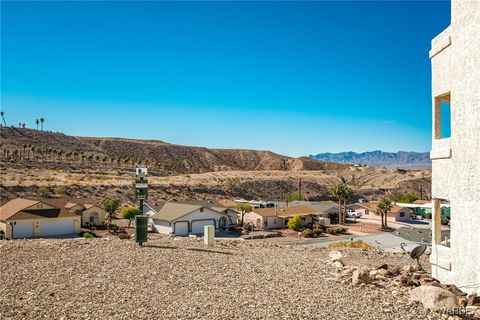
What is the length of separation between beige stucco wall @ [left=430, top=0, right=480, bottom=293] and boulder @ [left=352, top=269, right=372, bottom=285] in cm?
210

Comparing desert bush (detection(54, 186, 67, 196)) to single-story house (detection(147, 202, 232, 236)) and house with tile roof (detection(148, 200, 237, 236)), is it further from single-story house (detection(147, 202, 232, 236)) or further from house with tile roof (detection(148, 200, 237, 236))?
single-story house (detection(147, 202, 232, 236))

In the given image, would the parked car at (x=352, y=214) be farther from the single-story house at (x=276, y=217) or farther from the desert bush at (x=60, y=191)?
the desert bush at (x=60, y=191)

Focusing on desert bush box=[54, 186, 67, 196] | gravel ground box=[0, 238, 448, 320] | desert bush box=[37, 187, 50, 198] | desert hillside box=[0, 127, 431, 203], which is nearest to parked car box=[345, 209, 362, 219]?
desert hillside box=[0, 127, 431, 203]

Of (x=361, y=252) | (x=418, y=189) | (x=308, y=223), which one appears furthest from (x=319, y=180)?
(x=361, y=252)

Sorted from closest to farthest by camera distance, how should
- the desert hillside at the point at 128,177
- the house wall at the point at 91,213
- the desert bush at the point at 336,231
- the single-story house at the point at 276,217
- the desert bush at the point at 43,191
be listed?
the house wall at the point at 91,213 < the desert bush at the point at 336,231 < the single-story house at the point at 276,217 < the desert bush at the point at 43,191 < the desert hillside at the point at 128,177

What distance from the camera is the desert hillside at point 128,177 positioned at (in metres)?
74.4

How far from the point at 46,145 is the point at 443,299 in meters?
135

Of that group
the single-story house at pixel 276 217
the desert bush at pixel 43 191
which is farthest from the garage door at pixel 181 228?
the desert bush at pixel 43 191

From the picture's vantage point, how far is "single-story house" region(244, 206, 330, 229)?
187 feet

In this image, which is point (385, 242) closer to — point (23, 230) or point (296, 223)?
point (296, 223)

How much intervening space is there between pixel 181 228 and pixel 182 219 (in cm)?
98

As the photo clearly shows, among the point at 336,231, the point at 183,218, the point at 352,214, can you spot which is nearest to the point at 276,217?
the point at 336,231

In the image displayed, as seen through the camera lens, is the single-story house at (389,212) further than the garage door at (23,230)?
Yes

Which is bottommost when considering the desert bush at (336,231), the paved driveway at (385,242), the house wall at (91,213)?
the desert bush at (336,231)
